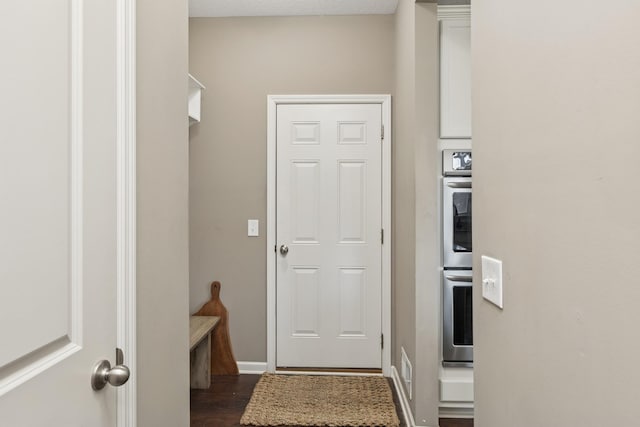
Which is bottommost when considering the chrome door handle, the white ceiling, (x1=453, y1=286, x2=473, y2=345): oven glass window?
(x1=453, y1=286, x2=473, y2=345): oven glass window

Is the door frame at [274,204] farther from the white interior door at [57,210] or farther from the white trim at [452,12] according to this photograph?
the white interior door at [57,210]

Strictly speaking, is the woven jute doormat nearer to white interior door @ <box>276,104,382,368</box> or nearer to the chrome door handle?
white interior door @ <box>276,104,382,368</box>

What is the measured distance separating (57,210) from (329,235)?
2.48 metres

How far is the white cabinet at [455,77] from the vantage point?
2.34 m

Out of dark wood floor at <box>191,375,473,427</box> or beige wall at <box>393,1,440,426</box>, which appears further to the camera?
dark wood floor at <box>191,375,473,427</box>

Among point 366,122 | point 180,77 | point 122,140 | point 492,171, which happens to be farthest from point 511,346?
point 366,122

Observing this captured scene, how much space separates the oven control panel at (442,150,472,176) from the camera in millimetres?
2340

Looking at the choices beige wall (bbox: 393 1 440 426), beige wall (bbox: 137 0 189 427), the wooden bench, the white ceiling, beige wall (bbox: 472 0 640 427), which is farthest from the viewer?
the white ceiling

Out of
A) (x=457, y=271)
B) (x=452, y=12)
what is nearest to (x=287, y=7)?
(x=452, y=12)

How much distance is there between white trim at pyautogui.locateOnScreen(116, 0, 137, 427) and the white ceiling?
2.20 metres

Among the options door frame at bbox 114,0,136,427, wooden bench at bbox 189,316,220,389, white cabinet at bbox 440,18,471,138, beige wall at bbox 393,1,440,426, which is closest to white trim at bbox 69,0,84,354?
door frame at bbox 114,0,136,427

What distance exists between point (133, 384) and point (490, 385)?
0.94 metres

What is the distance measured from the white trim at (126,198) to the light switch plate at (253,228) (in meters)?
2.15

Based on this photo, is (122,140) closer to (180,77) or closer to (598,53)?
(180,77)
